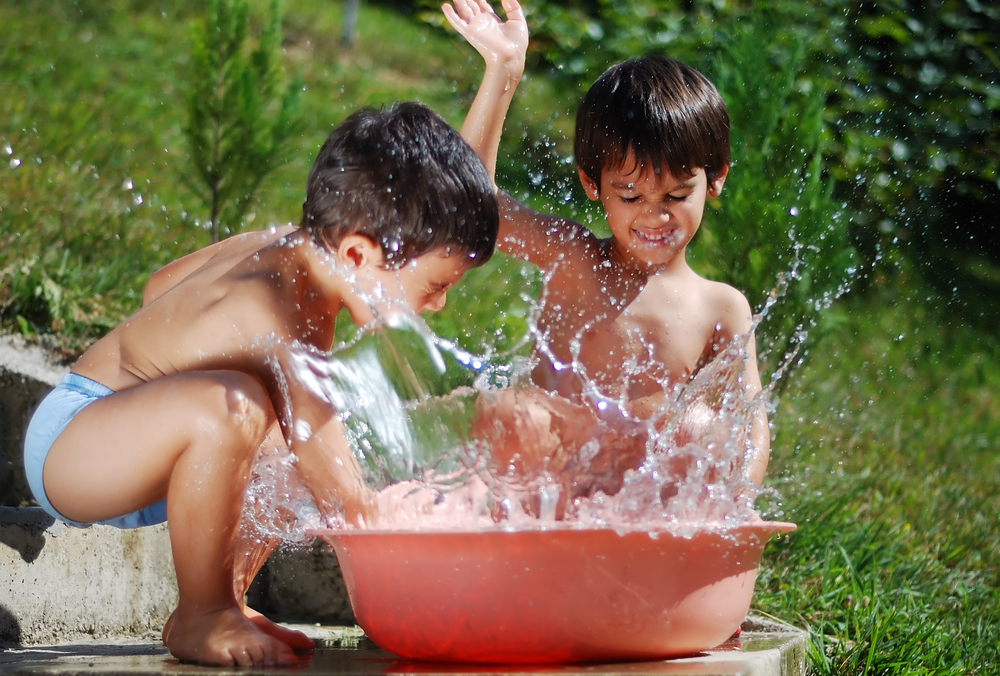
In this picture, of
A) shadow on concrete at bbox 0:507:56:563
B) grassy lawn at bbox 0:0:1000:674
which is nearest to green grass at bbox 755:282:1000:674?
grassy lawn at bbox 0:0:1000:674

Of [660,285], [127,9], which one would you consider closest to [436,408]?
[660,285]

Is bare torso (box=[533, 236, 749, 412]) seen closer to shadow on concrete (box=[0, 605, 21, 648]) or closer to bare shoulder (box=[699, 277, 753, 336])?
bare shoulder (box=[699, 277, 753, 336])

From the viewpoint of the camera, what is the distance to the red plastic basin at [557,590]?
1.53m

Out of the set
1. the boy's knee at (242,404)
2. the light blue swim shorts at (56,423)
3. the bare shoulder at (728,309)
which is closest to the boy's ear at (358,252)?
the boy's knee at (242,404)

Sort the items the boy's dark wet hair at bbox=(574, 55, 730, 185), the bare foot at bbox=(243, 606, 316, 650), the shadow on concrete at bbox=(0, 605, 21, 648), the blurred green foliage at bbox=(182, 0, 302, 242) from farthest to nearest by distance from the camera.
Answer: the blurred green foliage at bbox=(182, 0, 302, 242)
the boy's dark wet hair at bbox=(574, 55, 730, 185)
the shadow on concrete at bbox=(0, 605, 21, 648)
the bare foot at bbox=(243, 606, 316, 650)

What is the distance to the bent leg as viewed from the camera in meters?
1.76

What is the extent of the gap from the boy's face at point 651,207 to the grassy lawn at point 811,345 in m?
0.68

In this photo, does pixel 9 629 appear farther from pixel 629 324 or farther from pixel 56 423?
pixel 629 324

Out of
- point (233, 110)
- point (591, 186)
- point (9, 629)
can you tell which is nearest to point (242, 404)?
point (9, 629)

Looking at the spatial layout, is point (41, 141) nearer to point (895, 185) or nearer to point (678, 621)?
point (678, 621)

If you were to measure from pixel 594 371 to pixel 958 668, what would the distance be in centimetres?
108

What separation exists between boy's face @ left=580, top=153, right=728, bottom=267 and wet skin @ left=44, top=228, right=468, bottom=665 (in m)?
0.58

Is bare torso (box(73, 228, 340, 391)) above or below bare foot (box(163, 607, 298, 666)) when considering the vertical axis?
above

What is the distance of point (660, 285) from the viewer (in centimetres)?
258
